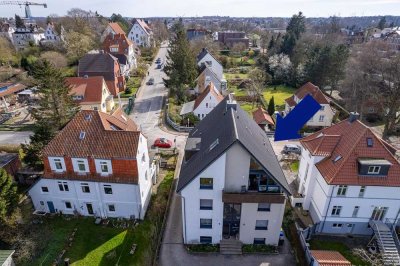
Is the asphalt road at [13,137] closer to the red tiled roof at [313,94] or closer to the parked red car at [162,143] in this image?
the parked red car at [162,143]

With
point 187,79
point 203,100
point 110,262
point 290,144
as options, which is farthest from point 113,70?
point 110,262

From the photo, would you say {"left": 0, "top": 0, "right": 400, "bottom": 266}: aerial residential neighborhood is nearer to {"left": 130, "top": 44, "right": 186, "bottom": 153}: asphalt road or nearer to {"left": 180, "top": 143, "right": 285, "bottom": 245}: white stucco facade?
{"left": 180, "top": 143, "right": 285, "bottom": 245}: white stucco facade

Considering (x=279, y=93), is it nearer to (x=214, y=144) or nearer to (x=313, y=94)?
(x=313, y=94)

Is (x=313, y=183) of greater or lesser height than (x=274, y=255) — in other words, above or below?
above

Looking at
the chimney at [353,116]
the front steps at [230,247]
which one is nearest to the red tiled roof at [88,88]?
the front steps at [230,247]

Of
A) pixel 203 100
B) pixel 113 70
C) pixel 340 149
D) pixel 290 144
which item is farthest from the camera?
pixel 113 70

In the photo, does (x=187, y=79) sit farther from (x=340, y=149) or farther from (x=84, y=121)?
(x=340, y=149)
